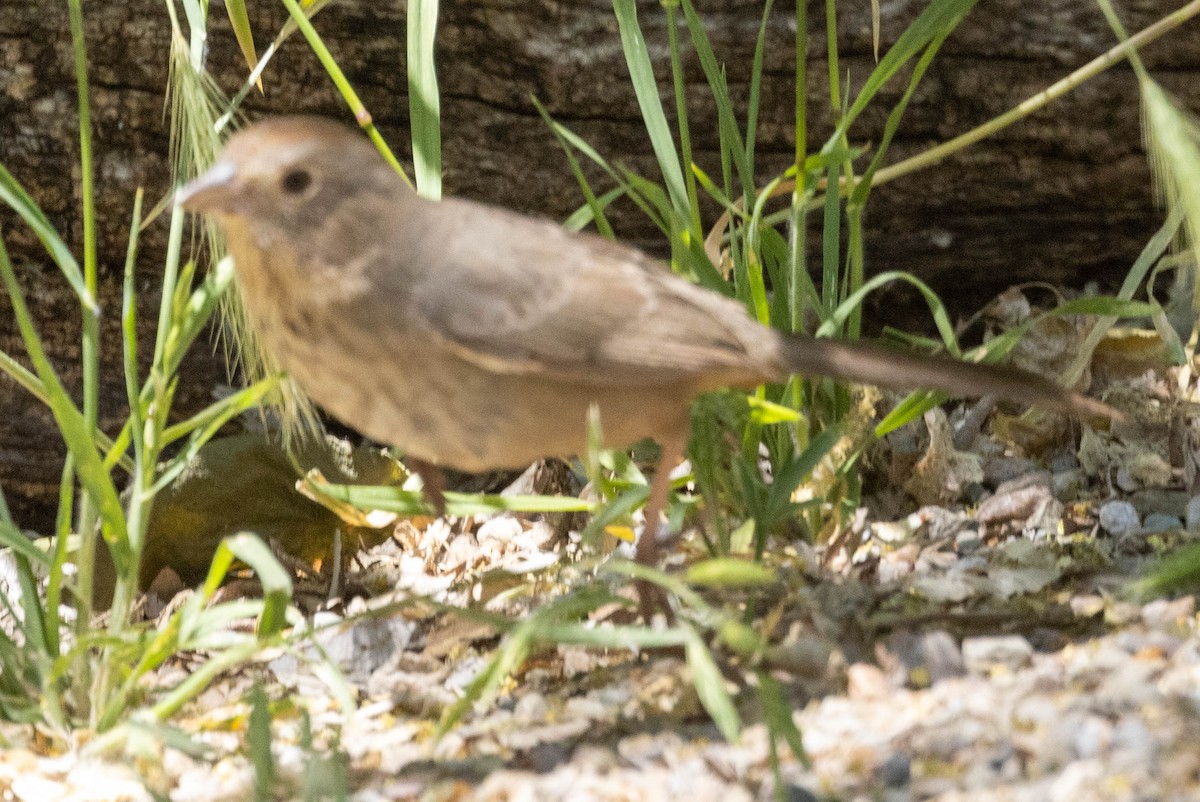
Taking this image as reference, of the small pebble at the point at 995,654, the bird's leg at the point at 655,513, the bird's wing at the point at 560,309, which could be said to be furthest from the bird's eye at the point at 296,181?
the small pebble at the point at 995,654

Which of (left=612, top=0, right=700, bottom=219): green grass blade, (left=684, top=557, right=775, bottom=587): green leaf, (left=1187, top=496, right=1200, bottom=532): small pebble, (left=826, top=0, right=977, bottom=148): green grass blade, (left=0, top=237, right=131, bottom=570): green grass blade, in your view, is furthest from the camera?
(left=1187, top=496, right=1200, bottom=532): small pebble

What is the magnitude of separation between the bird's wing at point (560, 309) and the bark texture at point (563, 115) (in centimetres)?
112

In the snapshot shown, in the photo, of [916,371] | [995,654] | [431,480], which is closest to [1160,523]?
[995,654]

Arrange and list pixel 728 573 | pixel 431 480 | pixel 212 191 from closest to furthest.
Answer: pixel 728 573
pixel 212 191
pixel 431 480

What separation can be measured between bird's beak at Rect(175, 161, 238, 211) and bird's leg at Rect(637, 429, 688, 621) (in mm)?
810

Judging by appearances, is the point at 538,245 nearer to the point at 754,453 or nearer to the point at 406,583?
the point at 754,453

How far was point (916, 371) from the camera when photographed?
7.43 ft

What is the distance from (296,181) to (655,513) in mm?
810

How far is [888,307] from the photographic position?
12.5ft

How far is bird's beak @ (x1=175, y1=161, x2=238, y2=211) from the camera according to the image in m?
1.95

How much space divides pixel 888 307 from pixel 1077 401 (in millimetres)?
1532

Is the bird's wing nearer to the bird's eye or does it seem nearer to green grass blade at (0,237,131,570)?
the bird's eye

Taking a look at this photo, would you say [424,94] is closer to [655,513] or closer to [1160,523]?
[655,513]

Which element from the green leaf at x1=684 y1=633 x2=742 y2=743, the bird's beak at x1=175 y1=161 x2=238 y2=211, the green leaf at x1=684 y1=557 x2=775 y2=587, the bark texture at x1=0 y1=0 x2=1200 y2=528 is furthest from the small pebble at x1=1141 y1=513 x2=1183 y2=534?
the bird's beak at x1=175 y1=161 x2=238 y2=211
